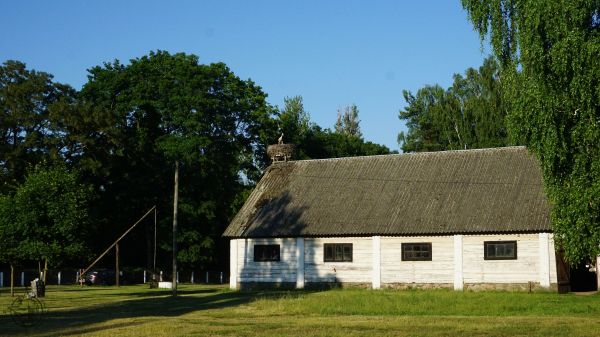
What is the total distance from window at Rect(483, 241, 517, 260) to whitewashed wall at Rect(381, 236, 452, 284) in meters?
1.63

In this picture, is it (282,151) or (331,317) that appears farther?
(282,151)

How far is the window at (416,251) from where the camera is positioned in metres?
35.8

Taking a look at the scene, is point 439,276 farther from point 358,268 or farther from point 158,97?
point 158,97

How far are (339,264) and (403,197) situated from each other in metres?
4.79

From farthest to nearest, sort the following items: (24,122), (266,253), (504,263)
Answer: (24,122), (266,253), (504,263)

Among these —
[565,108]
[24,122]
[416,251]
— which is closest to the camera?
[565,108]

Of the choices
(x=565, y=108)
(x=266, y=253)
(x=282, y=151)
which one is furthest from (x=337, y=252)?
(x=565, y=108)

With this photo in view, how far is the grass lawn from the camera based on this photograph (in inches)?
692

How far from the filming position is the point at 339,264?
1486 inches

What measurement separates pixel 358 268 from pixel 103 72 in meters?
33.5

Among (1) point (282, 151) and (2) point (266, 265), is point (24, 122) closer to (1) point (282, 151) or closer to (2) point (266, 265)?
(1) point (282, 151)

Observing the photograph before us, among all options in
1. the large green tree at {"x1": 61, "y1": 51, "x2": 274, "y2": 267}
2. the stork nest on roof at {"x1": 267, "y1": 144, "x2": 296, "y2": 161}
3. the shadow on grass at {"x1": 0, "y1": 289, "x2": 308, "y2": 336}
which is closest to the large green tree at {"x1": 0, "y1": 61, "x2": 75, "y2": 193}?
the large green tree at {"x1": 61, "y1": 51, "x2": 274, "y2": 267}

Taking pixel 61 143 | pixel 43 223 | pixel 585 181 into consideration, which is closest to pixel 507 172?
pixel 585 181

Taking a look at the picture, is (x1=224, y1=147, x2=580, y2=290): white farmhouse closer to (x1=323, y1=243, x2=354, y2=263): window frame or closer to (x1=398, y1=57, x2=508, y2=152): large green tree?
(x1=323, y1=243, x2=354, y2=263): window frame
